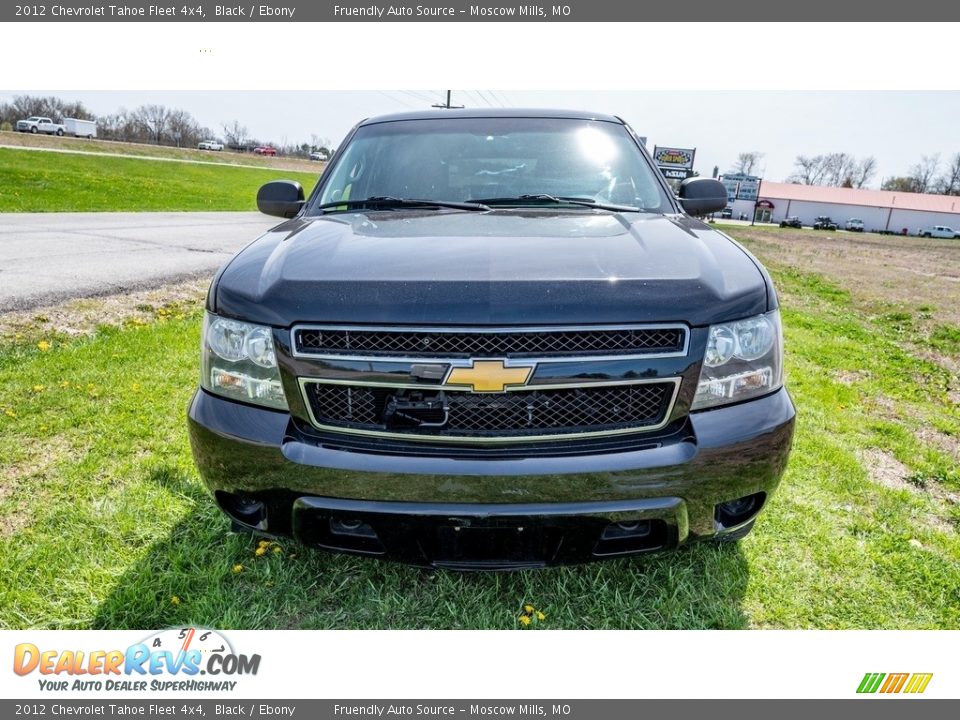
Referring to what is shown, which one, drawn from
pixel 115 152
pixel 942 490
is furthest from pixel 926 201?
pixel 942 490

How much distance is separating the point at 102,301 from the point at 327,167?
14.7 feet

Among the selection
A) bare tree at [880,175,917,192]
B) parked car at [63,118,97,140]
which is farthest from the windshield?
bare tree at [880,175,917,192]

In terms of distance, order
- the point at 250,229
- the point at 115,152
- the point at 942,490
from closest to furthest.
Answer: the point at 942,490 < the point at 250,229 < the point at 115,152

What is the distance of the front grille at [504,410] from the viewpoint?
1.88m

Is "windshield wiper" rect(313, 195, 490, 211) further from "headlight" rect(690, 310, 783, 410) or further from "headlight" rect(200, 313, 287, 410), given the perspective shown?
"headlight" rect(690, 310, 783, 410)

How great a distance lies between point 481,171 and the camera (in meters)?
3.05

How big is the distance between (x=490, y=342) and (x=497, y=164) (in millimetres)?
1563

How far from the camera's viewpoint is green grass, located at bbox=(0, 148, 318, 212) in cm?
1770

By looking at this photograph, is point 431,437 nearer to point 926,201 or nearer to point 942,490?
point 942,490

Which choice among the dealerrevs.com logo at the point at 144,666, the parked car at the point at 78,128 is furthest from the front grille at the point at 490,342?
the parked car at the point at 78,128

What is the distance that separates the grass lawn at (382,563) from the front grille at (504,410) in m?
Result: 0.78

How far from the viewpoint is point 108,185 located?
74.6 feet

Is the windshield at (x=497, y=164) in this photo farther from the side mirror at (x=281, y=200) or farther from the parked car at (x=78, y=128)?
the parked car at (x=78, y=128)

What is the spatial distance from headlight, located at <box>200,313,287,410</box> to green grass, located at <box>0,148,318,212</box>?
16300 millimetres
